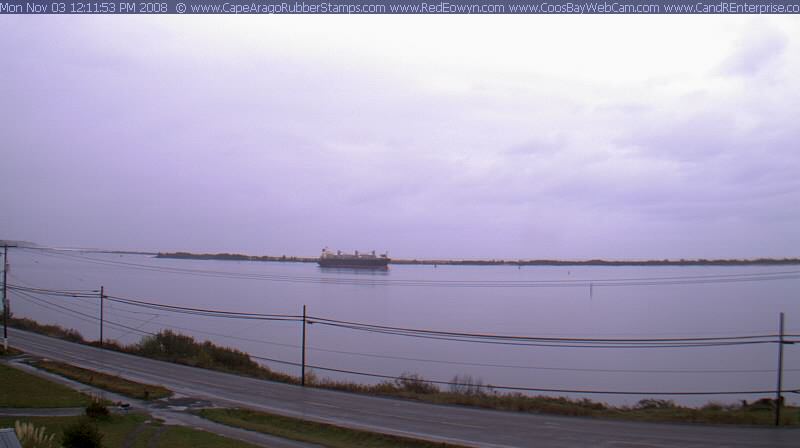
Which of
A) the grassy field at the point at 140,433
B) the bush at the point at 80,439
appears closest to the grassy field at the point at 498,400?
the grassy field at the point at 140,433

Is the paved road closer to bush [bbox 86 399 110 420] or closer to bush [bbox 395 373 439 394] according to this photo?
bush [bbox 395 373 439 394]

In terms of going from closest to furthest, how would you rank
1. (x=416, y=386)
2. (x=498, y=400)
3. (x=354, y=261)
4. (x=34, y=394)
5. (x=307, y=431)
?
(x=307, y=431) < (x=34, y=394) < (x=498, y=400) < (x=416, y=386) < (x=354, y=261)

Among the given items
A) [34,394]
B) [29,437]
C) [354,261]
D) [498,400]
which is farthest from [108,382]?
[354,261]

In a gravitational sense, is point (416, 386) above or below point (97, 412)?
below

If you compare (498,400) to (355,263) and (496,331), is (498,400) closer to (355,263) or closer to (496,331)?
(496,331)

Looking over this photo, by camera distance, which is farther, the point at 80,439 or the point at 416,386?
the point at 416,386

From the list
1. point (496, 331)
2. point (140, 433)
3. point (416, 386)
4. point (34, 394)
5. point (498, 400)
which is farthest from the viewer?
point (496, 331)

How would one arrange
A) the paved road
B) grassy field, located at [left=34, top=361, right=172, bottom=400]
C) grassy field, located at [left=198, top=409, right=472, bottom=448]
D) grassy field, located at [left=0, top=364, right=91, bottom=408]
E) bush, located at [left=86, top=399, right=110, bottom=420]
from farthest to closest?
grassy field, located at [left=34, top=361, right=172, bottom=400], grassy field, located at [left=0, top=364, right=91, bottom=408], the paved road, bush, located at [left=86, top=399, right=110, bottom=420], grassy field, located at [left=198, top=409, right=472, bottom=448]

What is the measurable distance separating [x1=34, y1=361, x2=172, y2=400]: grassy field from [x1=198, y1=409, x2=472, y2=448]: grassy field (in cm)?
290

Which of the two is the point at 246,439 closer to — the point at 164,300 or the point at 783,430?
the point at 783,430

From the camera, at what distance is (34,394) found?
14.3 meters

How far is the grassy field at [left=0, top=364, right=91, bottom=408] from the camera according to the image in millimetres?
13281

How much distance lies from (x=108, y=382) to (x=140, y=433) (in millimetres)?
7395

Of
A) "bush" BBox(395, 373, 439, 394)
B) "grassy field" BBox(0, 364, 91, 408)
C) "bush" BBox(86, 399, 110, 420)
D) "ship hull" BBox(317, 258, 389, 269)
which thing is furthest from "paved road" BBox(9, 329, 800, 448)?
"ship hull" BBox(317, 258, 389, 269)
